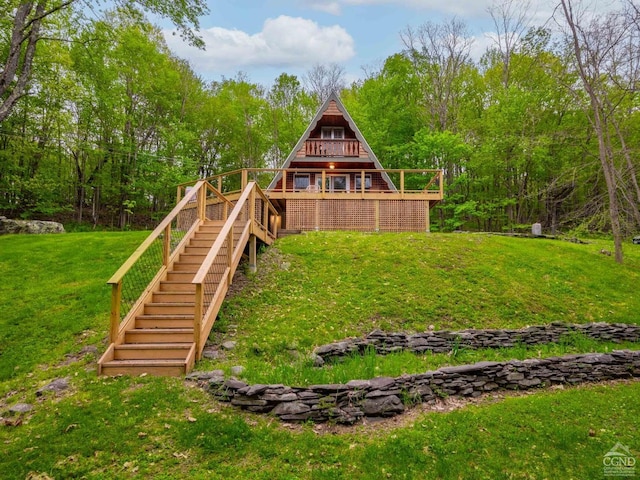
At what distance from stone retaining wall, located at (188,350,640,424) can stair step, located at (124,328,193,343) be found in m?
0.88

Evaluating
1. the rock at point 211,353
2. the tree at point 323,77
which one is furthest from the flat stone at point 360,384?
the tree at point 323,77

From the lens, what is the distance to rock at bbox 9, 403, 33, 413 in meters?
4.10

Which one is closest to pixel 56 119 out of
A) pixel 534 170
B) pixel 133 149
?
pixel 133 149

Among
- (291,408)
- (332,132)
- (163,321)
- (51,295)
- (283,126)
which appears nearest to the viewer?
(291,408)

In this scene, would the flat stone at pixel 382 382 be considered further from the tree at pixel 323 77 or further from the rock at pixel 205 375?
the tree at pixel 323 77

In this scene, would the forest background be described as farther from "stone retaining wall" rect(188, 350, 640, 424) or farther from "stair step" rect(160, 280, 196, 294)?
"stair step" rect(160, 280, 196, 294)

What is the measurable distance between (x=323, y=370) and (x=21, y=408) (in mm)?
4047

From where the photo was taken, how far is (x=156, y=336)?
538cm

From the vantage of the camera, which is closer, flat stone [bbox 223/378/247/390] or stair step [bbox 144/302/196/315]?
flat stone [bbox 223/378/247/390]

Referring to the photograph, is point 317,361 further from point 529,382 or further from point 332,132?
point 332,132

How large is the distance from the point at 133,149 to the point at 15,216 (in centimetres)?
851

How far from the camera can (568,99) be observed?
2020 centimetres

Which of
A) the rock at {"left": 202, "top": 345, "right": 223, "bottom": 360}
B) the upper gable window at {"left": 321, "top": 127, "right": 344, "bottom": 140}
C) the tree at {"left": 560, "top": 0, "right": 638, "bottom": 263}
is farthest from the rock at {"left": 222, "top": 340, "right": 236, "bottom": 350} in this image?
the upper gable window at {"left": 321, "top": 127, "right": 344, "bottom": 140}

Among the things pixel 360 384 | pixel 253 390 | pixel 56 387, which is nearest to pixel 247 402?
pixel 253 390
